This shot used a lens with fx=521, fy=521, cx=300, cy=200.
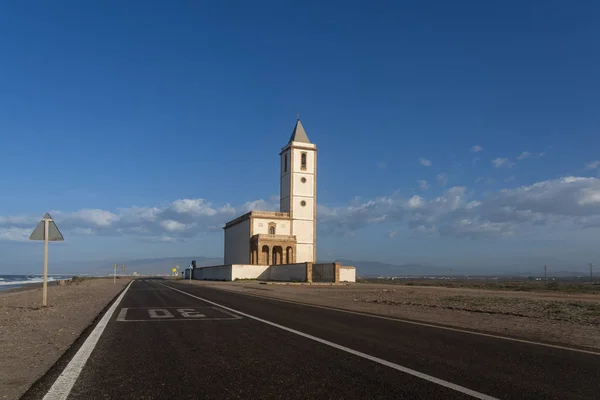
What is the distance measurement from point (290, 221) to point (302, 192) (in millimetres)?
5357

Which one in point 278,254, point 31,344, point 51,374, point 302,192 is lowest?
point 31,344

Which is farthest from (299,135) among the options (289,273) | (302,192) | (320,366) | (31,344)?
(320,366)

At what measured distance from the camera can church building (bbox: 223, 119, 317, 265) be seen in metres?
82.9

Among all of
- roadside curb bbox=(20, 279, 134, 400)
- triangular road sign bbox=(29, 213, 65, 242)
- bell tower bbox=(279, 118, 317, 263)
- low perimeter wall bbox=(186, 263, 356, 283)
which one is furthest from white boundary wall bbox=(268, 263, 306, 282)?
roadside curb bbox=(20, 279, 134, 400)

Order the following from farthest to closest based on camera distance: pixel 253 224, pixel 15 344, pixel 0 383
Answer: pixel 253 224 < pixel 15 344 < pixel 0 383

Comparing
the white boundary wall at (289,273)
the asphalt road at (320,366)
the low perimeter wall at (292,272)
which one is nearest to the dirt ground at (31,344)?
the asphalt road at (320,366)

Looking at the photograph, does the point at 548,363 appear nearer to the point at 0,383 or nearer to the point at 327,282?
the point at 0,383

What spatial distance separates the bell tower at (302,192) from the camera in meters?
85.4

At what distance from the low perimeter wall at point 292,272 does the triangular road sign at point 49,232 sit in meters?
46.1

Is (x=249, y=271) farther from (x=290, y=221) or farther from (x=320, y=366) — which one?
(x=320, y=366)

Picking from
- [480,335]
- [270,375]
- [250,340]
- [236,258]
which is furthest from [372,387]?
[236,258]

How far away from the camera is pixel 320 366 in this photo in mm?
7590

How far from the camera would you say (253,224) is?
83562 millimetres

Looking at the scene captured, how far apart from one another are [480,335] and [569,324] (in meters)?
4.98
